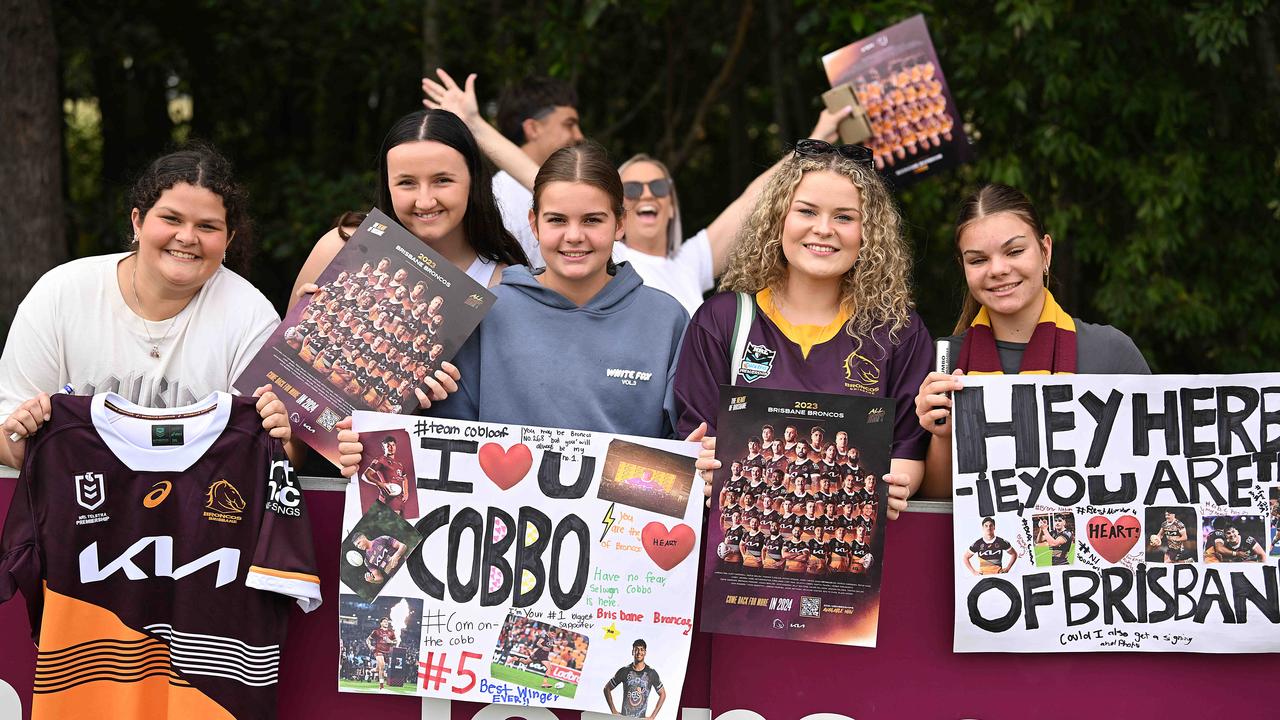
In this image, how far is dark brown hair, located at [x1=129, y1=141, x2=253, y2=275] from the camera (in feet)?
11.1

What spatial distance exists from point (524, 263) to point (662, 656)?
1383 millimetres

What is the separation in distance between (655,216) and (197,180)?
7.00 feet

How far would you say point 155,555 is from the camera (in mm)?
3164

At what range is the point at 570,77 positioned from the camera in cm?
785

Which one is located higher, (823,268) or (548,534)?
(823,268)

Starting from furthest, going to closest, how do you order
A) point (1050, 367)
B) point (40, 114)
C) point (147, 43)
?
point (147, 43), point (40, 114), point (1050, 367)

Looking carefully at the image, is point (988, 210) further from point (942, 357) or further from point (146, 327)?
point (146, 327)

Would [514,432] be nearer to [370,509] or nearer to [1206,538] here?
[370,509]

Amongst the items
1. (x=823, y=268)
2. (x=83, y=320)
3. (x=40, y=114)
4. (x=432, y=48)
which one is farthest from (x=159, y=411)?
(x=432, y=48)

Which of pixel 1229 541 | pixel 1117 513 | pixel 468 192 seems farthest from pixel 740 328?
pixel 1229 541

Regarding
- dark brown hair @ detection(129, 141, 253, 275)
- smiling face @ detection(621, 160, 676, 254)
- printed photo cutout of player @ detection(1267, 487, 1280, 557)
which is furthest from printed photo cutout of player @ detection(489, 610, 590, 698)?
smiling face @ detection(621, 160, 676, 254)

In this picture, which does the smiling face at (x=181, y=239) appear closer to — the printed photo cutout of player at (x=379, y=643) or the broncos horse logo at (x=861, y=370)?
the printed photo cutout of player at (x=379, y=643)

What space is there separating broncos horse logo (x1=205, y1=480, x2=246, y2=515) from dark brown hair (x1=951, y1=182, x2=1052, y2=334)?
7.04ft

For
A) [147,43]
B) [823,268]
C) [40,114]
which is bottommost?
[823,268]
